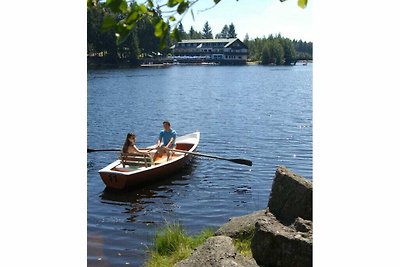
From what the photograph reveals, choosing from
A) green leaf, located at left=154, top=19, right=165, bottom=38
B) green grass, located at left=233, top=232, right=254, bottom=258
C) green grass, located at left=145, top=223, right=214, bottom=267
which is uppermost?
green leaf, located at left=154, top=19, right=165, bottom=38

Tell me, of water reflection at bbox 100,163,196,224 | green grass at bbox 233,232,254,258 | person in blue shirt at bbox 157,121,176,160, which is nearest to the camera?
green grass at bbox 233,232,254,258

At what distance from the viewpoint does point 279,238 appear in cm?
288

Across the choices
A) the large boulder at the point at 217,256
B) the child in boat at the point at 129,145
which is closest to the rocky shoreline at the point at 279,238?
the large boulder at the point at 217,256

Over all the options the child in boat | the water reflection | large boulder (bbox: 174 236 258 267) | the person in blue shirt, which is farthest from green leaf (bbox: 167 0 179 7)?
the person in blue shirt

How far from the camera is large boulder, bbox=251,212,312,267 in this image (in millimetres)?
2797

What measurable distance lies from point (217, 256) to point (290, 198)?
2.58ft

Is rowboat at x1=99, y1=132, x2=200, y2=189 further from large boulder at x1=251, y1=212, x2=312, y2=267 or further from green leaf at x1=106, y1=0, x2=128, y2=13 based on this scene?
green leaf at x1=106, y1=0, x2=128, y2=13

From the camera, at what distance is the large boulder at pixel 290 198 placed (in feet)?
10.1

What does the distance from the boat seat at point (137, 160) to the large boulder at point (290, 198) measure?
3.79 m

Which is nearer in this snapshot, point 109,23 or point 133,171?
point 109,23

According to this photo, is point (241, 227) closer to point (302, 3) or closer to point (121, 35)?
point (302, 3)

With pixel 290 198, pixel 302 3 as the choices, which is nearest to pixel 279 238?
pixel 290 198
